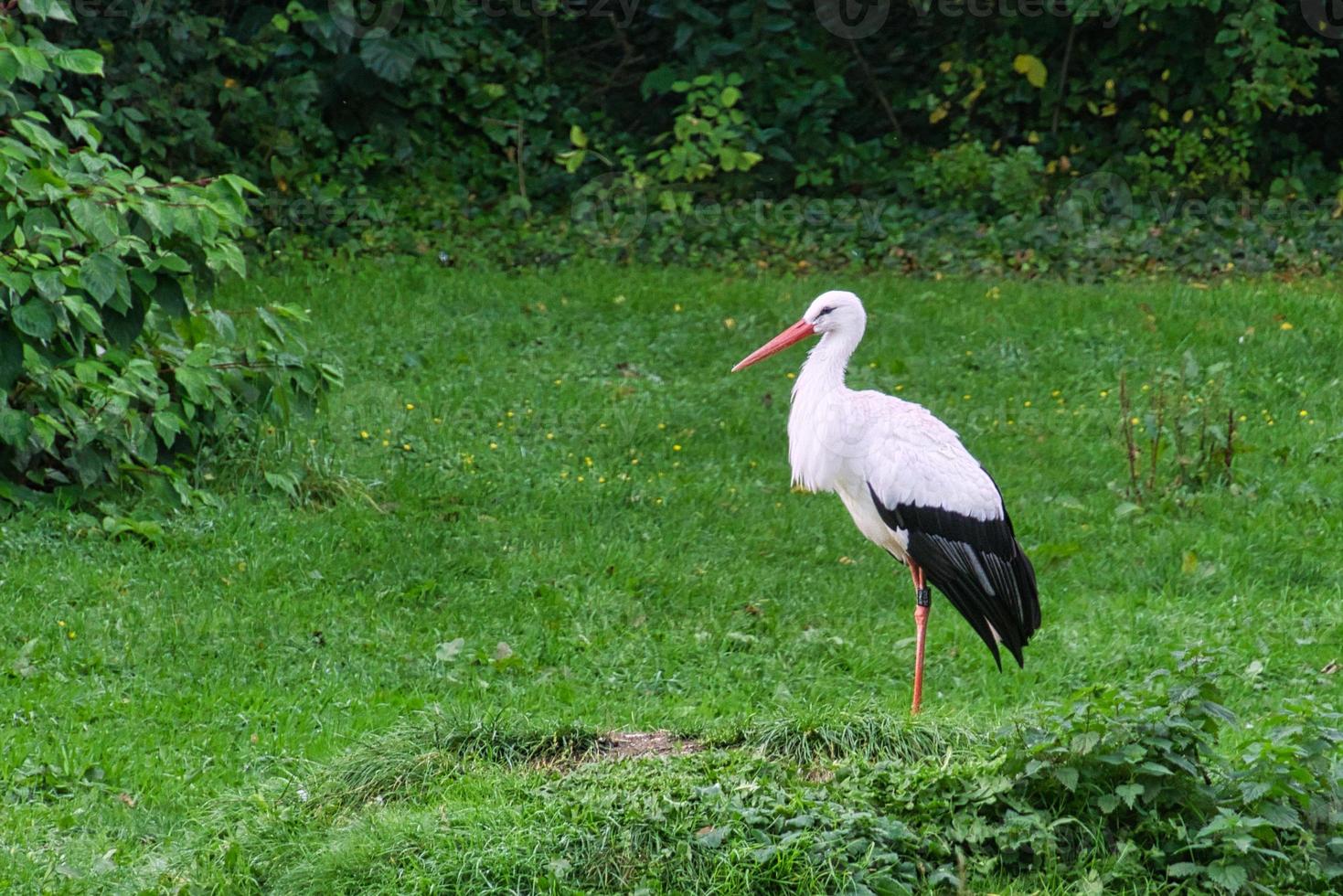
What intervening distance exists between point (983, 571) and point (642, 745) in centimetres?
133

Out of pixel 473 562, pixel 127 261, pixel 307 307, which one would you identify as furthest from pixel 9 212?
pixel 307 307

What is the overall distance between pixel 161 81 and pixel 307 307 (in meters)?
2.51

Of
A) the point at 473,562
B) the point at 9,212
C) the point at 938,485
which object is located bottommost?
the point at 473,562

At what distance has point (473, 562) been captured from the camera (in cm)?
684

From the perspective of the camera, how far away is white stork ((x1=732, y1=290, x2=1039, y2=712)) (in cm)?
555

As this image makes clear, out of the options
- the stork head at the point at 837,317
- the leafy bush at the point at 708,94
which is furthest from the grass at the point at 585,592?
the leafy bush at the point at 708,94

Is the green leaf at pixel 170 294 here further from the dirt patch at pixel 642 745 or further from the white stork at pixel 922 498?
the dirt patch at pixel 642 745

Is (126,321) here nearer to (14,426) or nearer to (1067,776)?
(14,426)

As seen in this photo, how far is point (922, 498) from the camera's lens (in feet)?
18.3

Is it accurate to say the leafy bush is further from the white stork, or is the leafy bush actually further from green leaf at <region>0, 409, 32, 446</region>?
the white stork

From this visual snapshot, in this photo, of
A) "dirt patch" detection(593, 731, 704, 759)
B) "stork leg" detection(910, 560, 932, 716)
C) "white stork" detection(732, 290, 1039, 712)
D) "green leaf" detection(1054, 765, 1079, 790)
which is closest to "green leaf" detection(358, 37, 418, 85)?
"white stork" detection(732, 290, 1039, 712)

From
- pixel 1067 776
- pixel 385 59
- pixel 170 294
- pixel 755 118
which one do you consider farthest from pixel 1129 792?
pixel 755 118

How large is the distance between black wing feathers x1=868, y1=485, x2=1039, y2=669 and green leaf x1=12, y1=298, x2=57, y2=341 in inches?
127

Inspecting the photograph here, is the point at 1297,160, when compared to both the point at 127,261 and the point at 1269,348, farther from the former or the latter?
the point at 127,261
